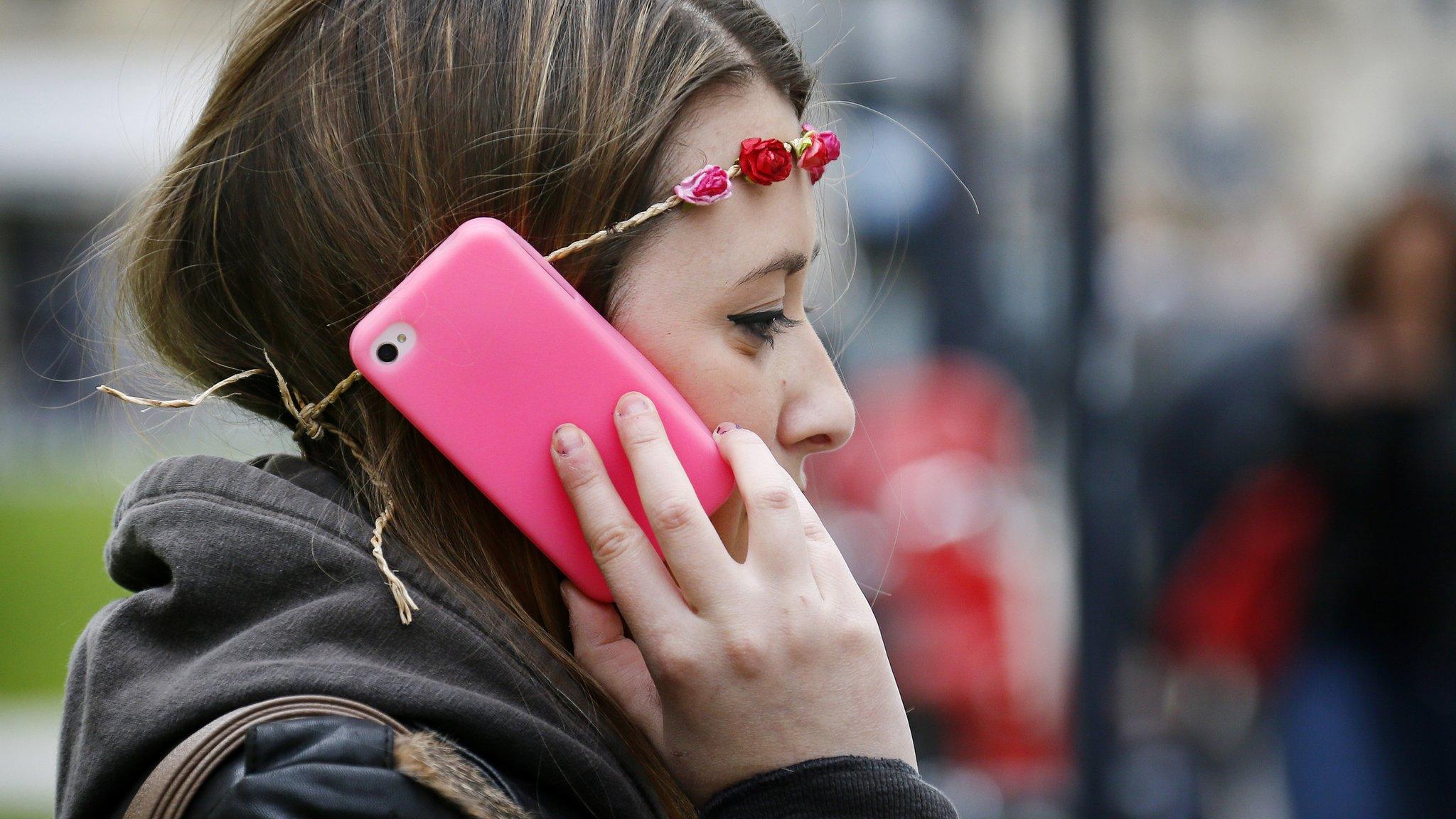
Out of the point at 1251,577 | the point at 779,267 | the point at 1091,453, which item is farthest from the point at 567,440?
the point at 1251,577

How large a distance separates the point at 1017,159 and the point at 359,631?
3.86 metres

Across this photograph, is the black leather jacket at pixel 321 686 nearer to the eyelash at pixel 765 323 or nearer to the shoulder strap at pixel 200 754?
the shoulder strap at pixel 200 754

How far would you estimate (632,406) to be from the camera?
130 centimetres

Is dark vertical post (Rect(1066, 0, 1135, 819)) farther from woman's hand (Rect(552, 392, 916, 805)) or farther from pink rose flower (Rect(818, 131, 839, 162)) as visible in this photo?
woman's hand (Rect(552, 392, 916, 805))

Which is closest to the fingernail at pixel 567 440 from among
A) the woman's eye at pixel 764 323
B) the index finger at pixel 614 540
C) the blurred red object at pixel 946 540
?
the index finger at pixel 614 540

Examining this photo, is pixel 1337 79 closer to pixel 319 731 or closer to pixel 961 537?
pixel 961 537

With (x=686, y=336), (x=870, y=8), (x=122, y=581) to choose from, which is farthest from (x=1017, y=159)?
(x=122, y=581)

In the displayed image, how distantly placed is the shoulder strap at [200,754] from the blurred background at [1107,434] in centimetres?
60

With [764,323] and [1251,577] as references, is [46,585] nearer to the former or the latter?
[1251,577]

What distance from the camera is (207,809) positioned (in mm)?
1008

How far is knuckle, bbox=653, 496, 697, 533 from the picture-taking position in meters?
1.25

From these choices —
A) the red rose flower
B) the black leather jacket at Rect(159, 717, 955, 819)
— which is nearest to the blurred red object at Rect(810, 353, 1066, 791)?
the red rose flower

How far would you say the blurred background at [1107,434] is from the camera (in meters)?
3.52

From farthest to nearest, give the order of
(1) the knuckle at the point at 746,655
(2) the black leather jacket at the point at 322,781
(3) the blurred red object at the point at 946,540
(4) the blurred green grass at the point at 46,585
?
(4) the blurred green grass at the point at 46,585 < (3) the blurred red object at the point at 946,540 < (1) the knuckle at the point at 746,655 < (2) the black leather jacket at the point at 322,781
